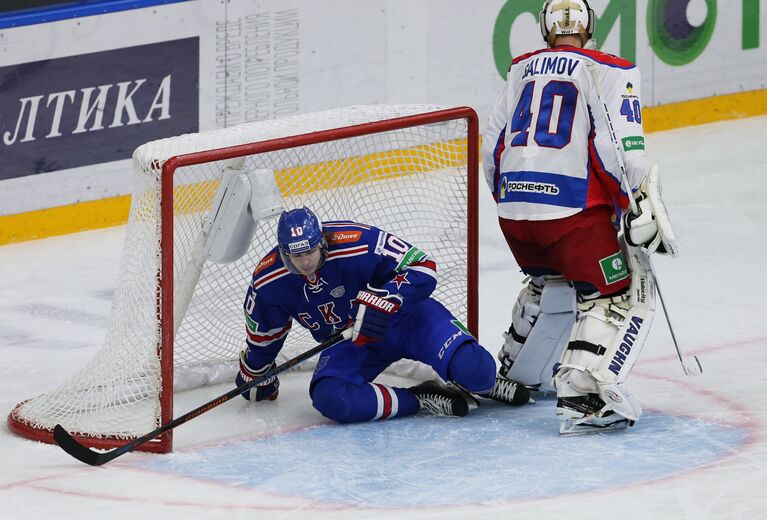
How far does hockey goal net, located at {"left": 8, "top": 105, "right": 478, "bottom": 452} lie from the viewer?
12.8ft

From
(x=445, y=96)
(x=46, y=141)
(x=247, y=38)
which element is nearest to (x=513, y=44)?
(x=445, y=96)

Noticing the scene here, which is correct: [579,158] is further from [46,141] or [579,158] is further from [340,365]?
[46,141]

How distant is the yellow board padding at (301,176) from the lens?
15.1ft

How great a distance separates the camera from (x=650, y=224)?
3797 millimetres

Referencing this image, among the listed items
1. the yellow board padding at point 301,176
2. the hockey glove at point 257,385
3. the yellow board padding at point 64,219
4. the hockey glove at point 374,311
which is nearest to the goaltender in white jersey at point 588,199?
the hockey glove at point 374,311

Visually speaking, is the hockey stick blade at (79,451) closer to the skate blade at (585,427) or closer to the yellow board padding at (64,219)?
the skate blade at (585,427)

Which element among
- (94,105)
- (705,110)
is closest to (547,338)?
(94,105)

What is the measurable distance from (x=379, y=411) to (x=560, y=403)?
0.49 m

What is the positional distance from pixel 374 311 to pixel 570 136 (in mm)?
662

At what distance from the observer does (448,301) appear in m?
4.68

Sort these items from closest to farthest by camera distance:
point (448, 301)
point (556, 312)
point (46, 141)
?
point (556, 312)
point (448, 301)
point (46, 141)

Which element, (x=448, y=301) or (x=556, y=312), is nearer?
(x=556, y=312)

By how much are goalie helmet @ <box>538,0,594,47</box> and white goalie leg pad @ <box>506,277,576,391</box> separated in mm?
650

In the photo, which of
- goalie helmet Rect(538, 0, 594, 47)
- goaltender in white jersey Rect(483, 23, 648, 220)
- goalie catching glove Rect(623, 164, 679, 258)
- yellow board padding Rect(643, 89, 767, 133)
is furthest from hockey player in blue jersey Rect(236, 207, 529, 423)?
yellow board padding Rect(643, 89, 767, 133)
